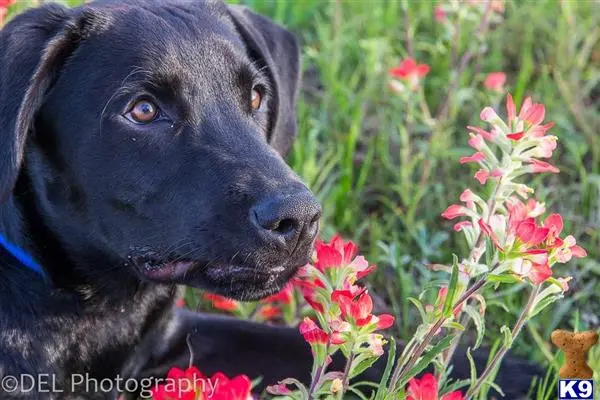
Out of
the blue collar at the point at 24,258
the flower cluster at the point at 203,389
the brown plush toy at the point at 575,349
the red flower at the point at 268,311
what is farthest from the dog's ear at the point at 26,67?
the brown plush toy at the point at 575,349

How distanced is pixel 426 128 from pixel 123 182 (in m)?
1.71

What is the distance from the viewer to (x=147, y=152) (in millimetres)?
2189

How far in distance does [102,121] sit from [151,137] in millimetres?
125

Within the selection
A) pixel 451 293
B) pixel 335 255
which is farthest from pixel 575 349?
pixel 335 255

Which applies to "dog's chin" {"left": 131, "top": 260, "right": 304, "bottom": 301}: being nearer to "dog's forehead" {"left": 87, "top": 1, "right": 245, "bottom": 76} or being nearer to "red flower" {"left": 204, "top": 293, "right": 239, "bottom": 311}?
"dog's forehead" {"left": 87, "top": 1, "right": 245, "bottom": 76}

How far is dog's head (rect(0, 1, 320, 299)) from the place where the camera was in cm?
206

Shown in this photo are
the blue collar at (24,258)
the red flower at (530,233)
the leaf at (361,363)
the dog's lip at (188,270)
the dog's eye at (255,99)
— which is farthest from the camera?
the dog's eye at (255,99)

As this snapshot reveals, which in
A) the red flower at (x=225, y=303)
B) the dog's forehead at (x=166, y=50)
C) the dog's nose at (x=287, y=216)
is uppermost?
the dog's forehead at (x=166, y=50)

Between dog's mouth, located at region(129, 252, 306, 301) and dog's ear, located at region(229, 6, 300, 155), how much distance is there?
612 mm

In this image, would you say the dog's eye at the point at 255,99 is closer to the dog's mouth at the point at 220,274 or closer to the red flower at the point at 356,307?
the dog's mouth at the point at 220,274

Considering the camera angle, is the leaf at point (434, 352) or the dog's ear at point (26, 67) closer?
the leaf at point (434, 352)

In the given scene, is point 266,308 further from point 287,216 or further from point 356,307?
point 356,307

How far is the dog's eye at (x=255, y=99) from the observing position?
247 centimetres

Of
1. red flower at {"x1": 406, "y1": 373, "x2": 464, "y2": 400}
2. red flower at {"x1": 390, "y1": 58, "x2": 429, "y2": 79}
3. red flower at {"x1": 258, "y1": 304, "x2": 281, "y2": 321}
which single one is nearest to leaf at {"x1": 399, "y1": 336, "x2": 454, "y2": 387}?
red flower at {"x1": 406, "y1": 373, "x2": 464, "y2": 400}
